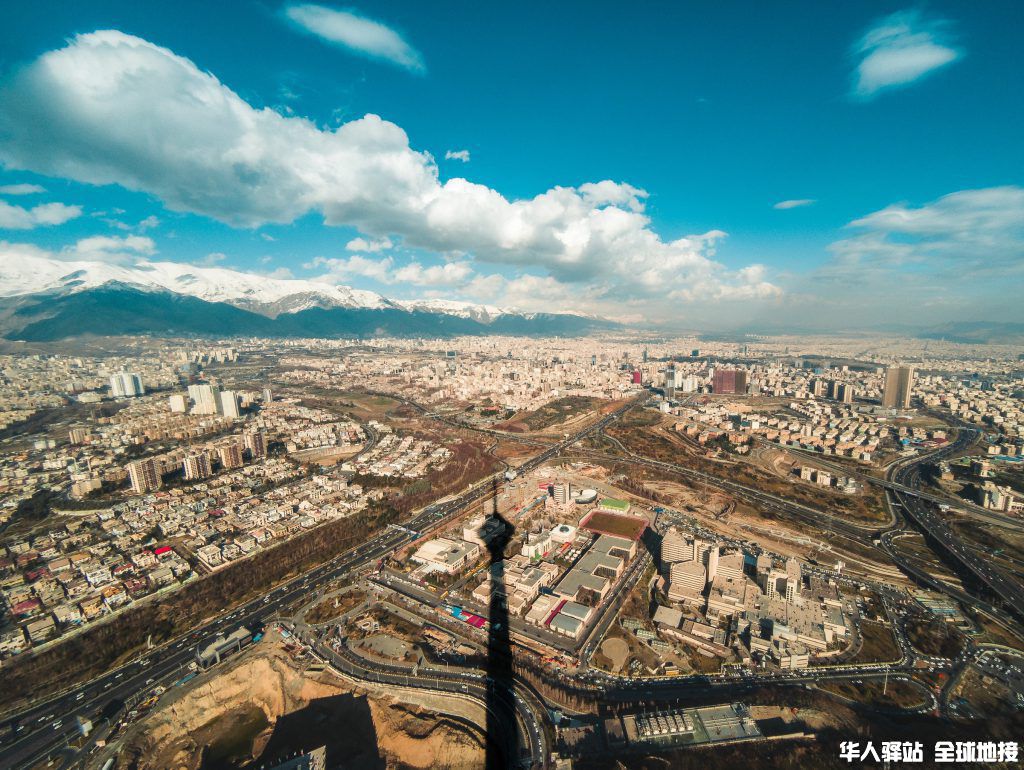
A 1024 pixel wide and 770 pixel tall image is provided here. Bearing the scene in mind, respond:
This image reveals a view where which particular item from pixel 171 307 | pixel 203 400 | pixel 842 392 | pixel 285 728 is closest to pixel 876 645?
pixel 285 728

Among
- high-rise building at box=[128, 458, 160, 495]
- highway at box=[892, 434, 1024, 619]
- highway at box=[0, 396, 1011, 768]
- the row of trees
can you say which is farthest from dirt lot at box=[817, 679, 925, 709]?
high-rise building at box=[128, 458, 160, 495]

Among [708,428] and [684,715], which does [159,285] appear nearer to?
[708,428]

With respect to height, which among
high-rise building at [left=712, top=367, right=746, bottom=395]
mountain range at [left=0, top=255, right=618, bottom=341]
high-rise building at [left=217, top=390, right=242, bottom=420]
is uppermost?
mountain range at [left=0, top=255, right=618, bottom=341]

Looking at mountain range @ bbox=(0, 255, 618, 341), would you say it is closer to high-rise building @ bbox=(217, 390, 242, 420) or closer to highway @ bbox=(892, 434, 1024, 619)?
high-rise building @ bbox=(217, 390, 242, 420)

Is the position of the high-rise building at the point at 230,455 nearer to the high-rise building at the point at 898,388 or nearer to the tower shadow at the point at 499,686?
the tower shadow at the point at 499,686

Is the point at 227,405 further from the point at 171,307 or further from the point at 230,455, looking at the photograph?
the point at 171,307
